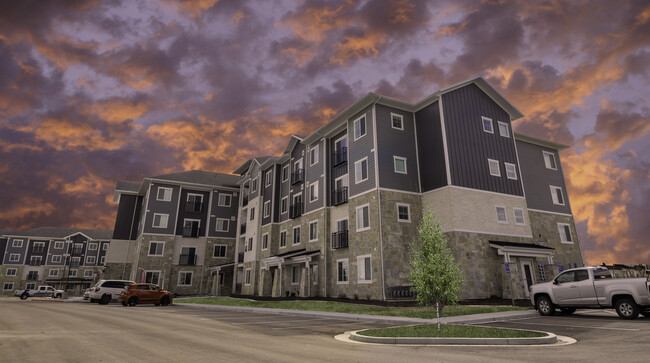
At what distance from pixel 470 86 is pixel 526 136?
27.5 feet

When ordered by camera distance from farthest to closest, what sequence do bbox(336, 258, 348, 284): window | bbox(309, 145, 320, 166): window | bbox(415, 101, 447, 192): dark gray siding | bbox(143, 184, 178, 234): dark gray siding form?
bbox(143, 184, 178, 234): dark gray siding → bbox(309, 145, 320, 166): window → bbox(336, 258, 348, 284): window → bbox(415, 101, 447, 192): dark gray siding

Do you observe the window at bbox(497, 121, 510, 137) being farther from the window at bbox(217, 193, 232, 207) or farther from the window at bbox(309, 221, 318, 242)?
the window at bbox(217, 193, 232, 207)

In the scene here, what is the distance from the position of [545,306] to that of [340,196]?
16.8 metres

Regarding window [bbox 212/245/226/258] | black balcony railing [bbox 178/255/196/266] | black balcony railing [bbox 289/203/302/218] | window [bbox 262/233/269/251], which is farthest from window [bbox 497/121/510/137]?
black balcony railing [bbox 178/255/196/266]

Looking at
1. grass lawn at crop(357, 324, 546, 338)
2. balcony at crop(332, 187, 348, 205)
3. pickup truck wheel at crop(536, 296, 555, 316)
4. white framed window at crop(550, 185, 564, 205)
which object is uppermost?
white framed window at crop(550, 185, 564, 205)

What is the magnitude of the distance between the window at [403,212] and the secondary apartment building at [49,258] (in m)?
71.3

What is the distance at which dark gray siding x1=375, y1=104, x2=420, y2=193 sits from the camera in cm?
2589

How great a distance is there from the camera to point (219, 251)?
47406mm

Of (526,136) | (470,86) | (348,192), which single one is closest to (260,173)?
(348,192)

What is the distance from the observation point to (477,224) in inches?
984

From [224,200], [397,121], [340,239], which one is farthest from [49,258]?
[397,121]

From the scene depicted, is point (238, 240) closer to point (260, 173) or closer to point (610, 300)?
point (260, 173)

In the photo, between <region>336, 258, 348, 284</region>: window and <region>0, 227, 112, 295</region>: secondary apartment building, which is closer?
<region>336, 258, 348, 284</region>: window

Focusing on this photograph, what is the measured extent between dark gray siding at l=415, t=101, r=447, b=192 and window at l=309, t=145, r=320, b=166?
32.6ft
